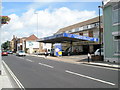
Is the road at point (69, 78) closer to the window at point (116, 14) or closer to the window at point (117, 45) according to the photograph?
the window at point (117, 45)

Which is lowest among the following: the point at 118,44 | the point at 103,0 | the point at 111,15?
the point at 118,44

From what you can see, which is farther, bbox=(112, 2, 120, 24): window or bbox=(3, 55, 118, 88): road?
bbox=(112, 2, 120, 24): window

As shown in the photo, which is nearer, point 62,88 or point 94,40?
point 62,88

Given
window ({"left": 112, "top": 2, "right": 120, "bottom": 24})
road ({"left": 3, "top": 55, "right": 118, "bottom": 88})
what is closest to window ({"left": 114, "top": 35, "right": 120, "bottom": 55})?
window ({"left": 112, "top": 2, "right": 120, "bottom": 24})

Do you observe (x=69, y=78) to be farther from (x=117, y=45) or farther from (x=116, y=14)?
(x=116, y=14)

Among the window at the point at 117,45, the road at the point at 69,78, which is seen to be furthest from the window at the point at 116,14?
the road at the point at 69,78

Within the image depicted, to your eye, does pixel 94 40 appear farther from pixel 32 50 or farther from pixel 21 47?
pixel 21 47

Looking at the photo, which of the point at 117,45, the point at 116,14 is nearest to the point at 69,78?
the point at 117,45

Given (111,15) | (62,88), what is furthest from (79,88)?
(111,15)

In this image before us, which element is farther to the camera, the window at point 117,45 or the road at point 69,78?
the window at point 117,45

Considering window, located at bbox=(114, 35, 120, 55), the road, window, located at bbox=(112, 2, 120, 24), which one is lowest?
the road

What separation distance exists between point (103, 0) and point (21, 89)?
57.0ft

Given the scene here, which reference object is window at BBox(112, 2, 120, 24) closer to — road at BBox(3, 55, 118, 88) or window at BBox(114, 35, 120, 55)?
window at BBox(114, 35, 120, 55)

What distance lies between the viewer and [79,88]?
7.67 m
